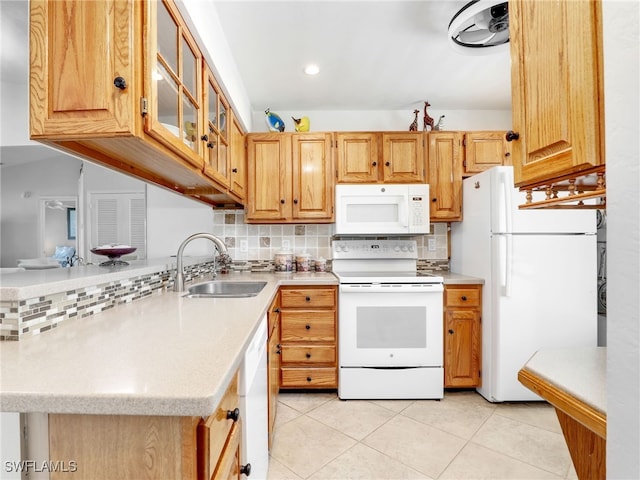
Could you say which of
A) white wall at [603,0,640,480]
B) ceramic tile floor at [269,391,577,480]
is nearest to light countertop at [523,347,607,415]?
white wall at [603,0,640,480]

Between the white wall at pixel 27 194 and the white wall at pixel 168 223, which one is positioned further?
the white wall at pixel 27 194

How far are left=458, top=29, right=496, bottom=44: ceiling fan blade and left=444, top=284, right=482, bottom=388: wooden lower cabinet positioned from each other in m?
1.65

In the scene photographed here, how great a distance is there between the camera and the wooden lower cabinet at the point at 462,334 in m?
2.33

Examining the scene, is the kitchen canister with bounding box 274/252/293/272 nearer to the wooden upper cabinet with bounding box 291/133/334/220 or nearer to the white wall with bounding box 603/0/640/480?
the wooden upper cabinet with bounding box 291/133/334/220

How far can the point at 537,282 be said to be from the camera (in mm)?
2135

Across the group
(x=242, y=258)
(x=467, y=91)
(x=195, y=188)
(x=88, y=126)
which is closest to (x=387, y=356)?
(x=242, y=258)

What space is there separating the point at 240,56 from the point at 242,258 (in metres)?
1.68

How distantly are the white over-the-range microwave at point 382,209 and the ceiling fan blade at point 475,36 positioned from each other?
1.05 metres

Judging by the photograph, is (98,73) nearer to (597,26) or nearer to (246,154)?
(597,26)

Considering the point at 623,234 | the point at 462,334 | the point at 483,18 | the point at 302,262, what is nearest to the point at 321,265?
the point at 302,262

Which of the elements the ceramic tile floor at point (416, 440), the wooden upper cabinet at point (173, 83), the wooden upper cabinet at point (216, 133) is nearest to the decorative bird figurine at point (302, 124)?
the wooden upper cabinet at point (216, 133)

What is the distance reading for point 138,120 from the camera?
93cm

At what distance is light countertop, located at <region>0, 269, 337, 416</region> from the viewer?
55 centimetres

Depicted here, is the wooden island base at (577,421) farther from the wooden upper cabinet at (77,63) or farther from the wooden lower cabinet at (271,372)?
the wooden upper cabinet at (77,63)
